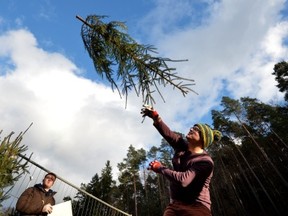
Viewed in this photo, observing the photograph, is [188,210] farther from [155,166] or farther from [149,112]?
[149,112]

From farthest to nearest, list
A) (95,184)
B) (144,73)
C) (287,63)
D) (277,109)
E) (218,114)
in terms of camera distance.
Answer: (218,114) → (95,184) → (277,109) → (287,63) → (144,73)

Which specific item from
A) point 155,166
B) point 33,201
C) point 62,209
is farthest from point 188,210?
point 62,209

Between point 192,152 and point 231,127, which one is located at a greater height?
point 231,127

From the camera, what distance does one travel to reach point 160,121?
8.82 ft

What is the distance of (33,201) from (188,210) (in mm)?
3027

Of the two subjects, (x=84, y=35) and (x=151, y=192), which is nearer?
(x=84, y=35)

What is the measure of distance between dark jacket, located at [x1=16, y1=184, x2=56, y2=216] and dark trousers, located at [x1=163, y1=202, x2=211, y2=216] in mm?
2795

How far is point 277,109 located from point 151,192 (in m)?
24.3

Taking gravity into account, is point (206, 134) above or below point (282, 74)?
below

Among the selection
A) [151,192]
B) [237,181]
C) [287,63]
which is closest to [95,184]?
[151,192]

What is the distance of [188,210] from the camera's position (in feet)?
6.43

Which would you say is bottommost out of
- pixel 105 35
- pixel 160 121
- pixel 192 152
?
pixel 192 152

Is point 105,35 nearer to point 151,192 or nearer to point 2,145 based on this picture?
point 2,145

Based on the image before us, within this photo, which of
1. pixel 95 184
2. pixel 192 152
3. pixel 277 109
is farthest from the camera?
pixel 95 184
